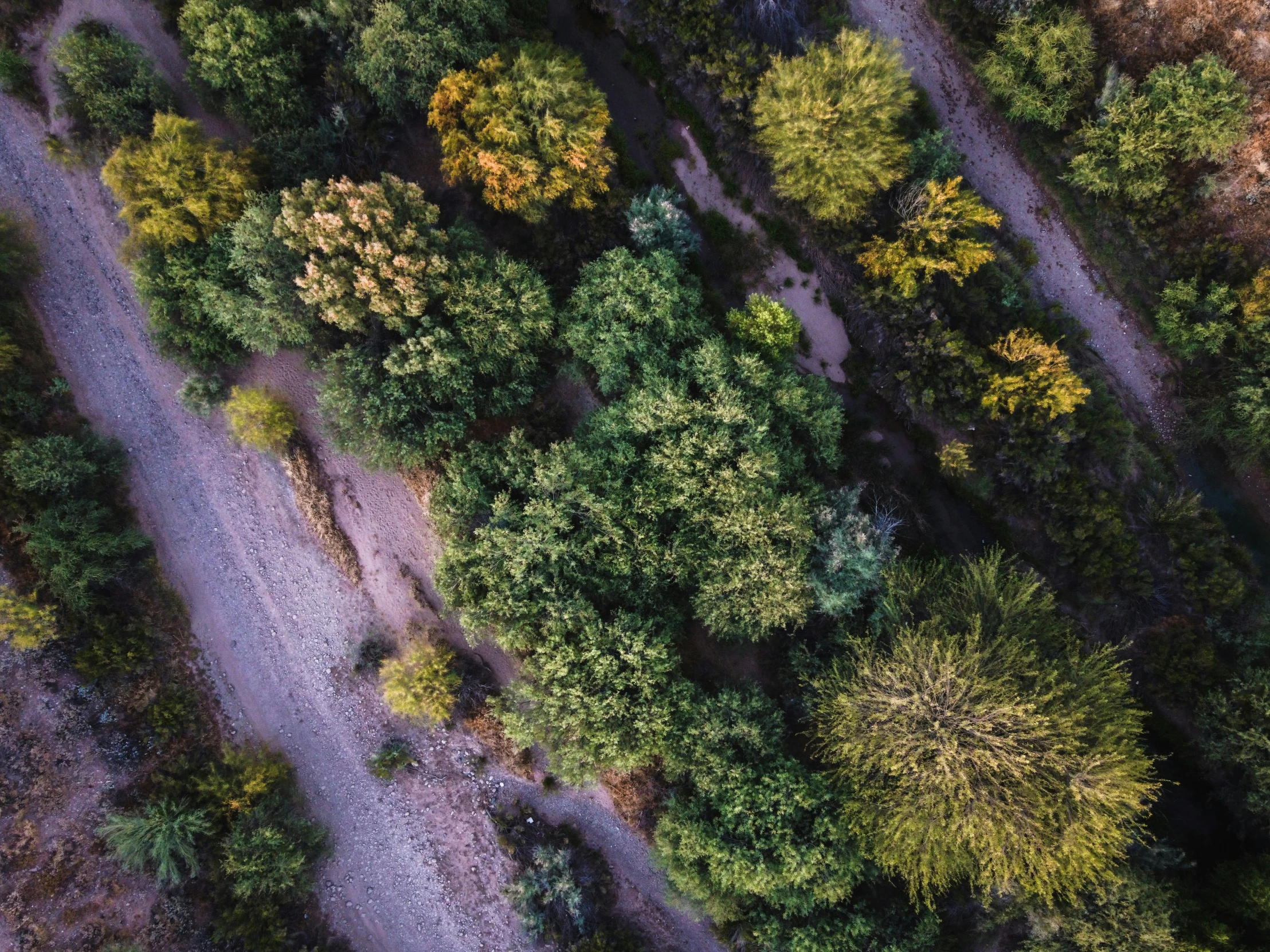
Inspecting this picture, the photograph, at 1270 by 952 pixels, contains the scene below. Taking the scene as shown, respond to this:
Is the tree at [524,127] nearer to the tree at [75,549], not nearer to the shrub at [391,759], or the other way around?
the tree at [75,549]

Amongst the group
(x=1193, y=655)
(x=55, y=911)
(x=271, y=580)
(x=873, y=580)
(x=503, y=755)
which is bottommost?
(x=55, y=911)

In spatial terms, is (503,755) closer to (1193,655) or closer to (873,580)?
(873,580)

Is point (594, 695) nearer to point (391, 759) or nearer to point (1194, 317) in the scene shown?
point (391, 759)

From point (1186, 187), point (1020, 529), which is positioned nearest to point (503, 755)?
point (1020, 529)

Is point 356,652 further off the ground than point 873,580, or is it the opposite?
point 873,580

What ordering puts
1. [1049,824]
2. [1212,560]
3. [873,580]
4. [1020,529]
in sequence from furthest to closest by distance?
[1020,529] → [1212,560] → [873,580] → [1049,824]

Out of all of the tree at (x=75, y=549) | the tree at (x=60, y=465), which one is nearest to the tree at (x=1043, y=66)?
the tree at (x=60, y=465)
